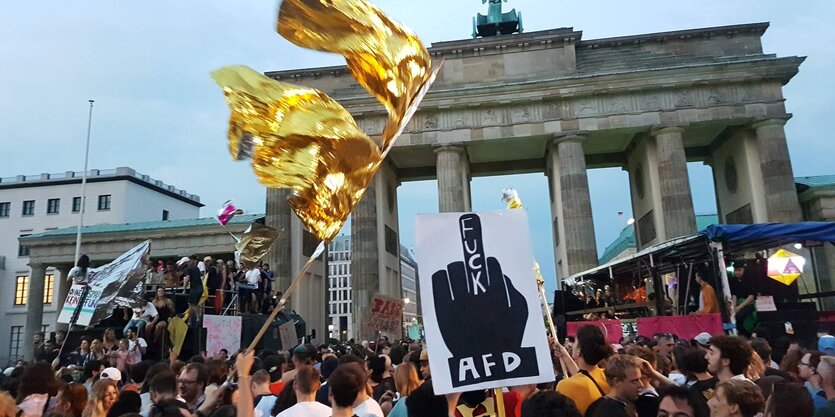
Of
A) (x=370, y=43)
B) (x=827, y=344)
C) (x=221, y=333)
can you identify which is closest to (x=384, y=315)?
(x=221, y=333)

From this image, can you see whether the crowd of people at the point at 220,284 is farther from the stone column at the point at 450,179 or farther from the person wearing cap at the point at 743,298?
the stone column at the point at 450,179

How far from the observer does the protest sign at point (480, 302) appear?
3650 mm

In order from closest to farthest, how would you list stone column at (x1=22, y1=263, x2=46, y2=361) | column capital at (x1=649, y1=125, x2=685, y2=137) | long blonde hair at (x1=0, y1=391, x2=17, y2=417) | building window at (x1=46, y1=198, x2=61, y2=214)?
long blonde hair at (x1=0, y1=391, x2=17, y2=417) < column capital at (x1=649, y1=125, x2=685, y2=137) < stone column at (x1=22, y1=263, x2=46, y2=361) < building window at (x1=46, y1=198, x2=61, y2=214)

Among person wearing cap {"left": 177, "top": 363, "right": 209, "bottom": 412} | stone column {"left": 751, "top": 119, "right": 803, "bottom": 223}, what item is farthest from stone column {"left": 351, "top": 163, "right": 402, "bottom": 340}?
person wearing cap {"left": 177, "top": 363, "right": 209, "bottom": 412}

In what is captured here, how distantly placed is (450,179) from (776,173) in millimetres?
18866

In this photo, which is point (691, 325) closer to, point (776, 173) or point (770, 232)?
point (770, 232)

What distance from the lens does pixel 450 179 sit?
1422 inches

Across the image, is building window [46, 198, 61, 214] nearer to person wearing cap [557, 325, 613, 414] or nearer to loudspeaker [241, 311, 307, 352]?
loudspeaker [241, 311, 307, 352]

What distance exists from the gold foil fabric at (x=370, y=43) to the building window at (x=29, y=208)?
228ft

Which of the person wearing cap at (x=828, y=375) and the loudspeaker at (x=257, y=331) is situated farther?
the loudspeaker at (x=257, y=331)

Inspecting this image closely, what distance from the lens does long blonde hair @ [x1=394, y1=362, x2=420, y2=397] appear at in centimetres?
506

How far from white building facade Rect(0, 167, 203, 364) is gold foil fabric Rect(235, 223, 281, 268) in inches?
1798

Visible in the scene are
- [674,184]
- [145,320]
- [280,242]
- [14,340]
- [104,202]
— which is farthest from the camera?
[104,202]

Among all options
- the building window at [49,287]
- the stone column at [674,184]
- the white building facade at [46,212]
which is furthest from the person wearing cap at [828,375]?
the building window at [49,287]
